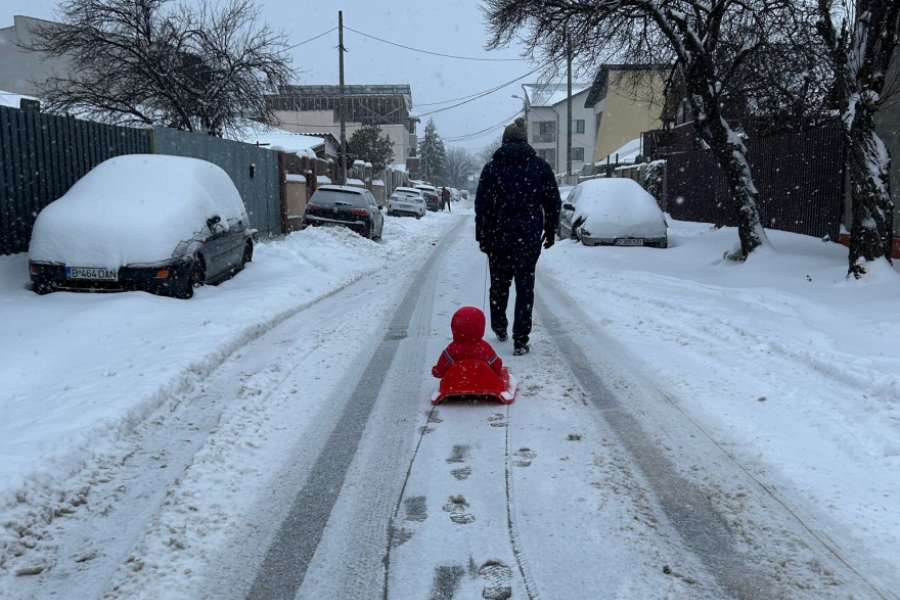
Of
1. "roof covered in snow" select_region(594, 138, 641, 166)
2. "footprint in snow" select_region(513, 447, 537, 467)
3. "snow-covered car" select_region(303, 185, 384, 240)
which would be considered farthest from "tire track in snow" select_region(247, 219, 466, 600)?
"roof covered in snow" select_region(594, 138, 641, 166)

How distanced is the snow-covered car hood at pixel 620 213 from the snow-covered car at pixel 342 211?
566 centimetres

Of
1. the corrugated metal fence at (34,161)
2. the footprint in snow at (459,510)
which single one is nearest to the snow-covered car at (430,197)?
the corrugated metal fence at (34,161)

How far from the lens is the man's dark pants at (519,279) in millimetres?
6070

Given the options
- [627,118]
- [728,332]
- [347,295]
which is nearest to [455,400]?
[728,332]

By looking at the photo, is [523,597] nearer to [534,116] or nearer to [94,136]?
[94,136]

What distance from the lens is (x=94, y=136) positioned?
429 inches

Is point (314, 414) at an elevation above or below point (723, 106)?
below

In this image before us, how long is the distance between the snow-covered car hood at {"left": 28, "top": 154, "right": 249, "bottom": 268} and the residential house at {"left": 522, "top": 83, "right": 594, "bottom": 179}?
56.3 m

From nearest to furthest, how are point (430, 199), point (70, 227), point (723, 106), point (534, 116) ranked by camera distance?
point (70, 227) < point (723, 106) < point (430, 199) < point (534, 116)

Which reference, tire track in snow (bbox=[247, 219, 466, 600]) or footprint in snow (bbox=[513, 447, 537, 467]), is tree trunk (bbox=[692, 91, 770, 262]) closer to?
tire track in snow (bbox=[247, 219, 466, 600])

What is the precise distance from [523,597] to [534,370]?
3147 mm

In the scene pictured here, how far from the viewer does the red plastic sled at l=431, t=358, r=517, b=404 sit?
4723mm

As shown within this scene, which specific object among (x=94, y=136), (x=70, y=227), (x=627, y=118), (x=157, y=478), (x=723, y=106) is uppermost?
(x=627, y=118)

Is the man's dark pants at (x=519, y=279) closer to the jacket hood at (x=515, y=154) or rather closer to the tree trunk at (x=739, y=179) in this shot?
the jacket hood at (x=515, y=154)
